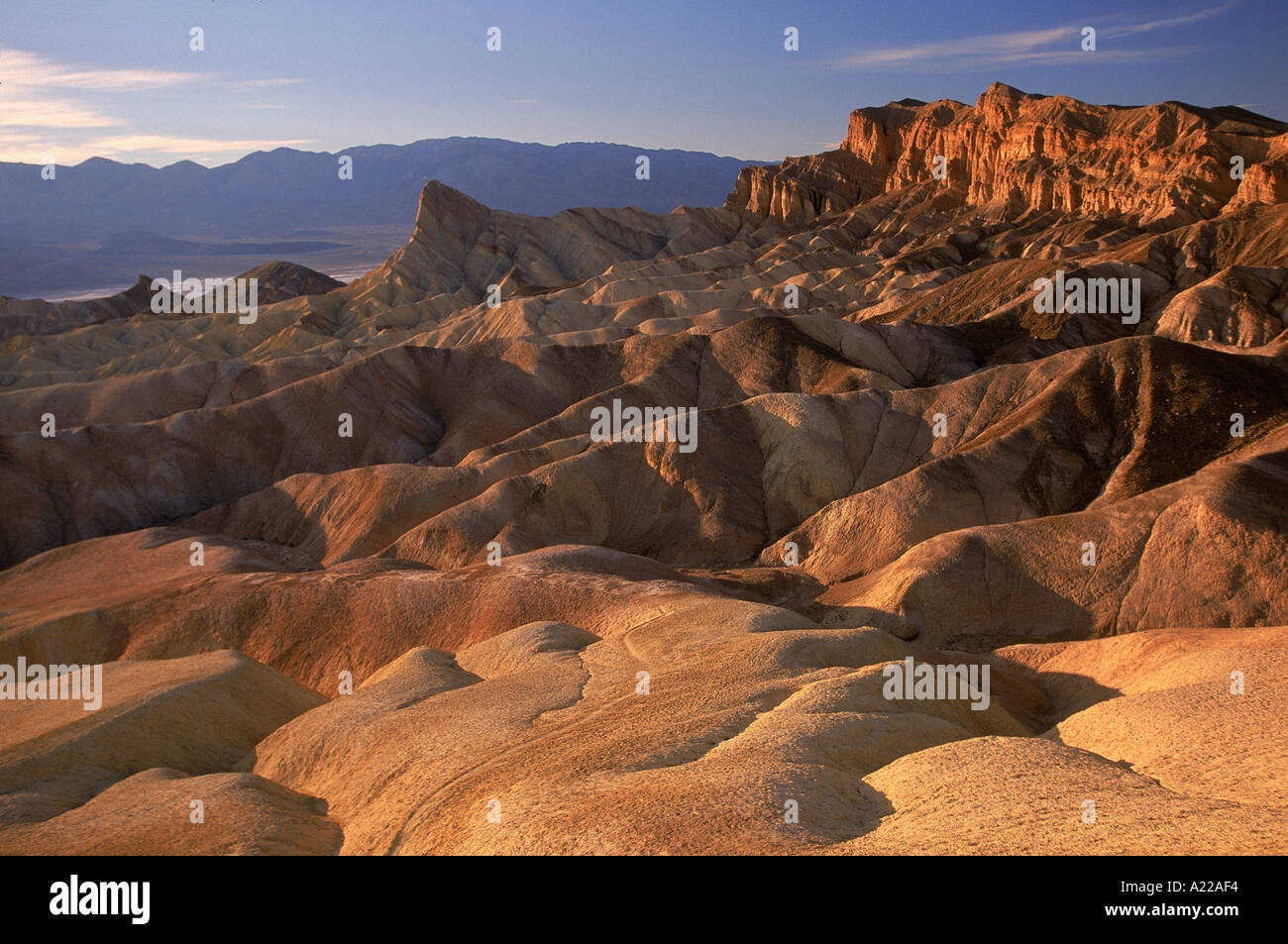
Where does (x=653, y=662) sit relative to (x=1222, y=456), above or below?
below

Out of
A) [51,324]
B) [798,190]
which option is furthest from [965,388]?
[51,324]

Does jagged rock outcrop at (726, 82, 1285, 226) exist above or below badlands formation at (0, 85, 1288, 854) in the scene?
above

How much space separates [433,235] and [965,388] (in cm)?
10293

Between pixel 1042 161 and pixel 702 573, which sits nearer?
pixel 702 573

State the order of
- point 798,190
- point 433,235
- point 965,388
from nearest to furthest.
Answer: point 965,388, point 433,235, point 798,190

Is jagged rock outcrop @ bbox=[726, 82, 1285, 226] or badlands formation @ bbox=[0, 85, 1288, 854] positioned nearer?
badlands formation @ bbox=[0, 85, 1288, 854]

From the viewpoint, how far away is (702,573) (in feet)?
125

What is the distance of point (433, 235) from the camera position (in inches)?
5300

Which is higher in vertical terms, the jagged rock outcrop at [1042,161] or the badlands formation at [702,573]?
the jagged rock outcrop at [1042,161]

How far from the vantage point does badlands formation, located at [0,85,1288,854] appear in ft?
46.0

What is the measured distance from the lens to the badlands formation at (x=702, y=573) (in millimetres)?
14008

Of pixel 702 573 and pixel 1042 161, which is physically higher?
pixel 1042 161

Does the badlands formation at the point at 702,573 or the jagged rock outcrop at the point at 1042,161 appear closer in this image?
the badlands formation at the point at 702,573

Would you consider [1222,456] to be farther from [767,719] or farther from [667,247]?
[667,247]
